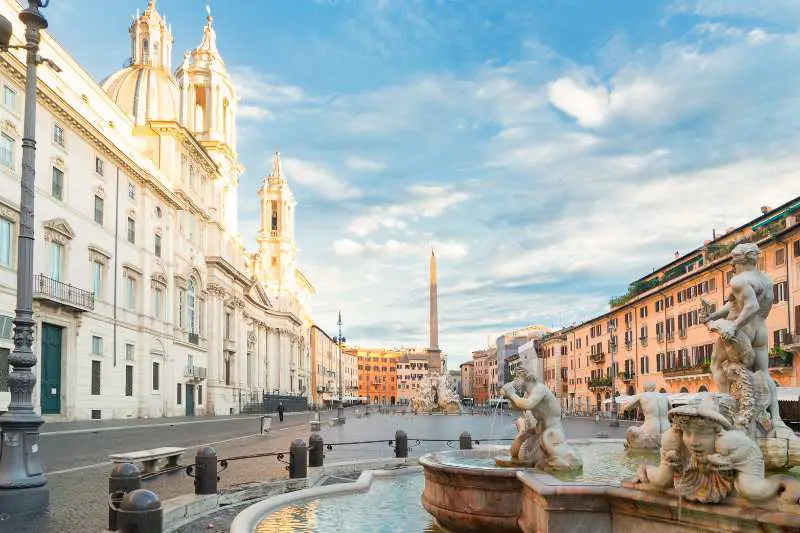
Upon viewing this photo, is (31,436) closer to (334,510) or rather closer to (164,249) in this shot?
(334,510)

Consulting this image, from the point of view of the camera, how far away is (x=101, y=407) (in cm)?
3691

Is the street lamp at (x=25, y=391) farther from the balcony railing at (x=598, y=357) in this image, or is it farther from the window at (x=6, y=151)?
the balcony railing at (x=598, y=357)

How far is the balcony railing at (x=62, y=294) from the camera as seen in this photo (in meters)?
31.1

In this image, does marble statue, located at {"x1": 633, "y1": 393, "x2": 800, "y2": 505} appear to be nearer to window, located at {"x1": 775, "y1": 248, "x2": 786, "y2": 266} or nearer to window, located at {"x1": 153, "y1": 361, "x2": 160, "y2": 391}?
window, located at {"x1": 775, "y1": 248, "x2": 786, "y2": 266}

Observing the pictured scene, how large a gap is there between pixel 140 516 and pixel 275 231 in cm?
10033

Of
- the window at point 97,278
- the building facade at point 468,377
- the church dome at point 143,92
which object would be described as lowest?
the building facade at point 468,377

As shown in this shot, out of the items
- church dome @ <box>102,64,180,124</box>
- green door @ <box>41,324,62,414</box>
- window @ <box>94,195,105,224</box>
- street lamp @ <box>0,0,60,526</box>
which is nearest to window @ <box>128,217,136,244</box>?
window @ <box>94,195,105,224</box>

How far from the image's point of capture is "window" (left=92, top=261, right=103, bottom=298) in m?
37.2

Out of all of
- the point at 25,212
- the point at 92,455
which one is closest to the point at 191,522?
the point at 25,212

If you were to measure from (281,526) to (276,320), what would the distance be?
85055mm

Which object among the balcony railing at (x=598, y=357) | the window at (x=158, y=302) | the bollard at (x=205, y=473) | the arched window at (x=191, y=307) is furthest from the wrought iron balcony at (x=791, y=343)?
the arched window at (x=191, y=307)

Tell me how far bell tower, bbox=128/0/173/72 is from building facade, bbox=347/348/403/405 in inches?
5305

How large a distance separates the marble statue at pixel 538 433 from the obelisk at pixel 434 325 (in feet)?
212

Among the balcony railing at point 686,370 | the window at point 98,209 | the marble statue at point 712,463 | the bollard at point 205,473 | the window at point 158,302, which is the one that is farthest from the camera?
the window at point 158,302
